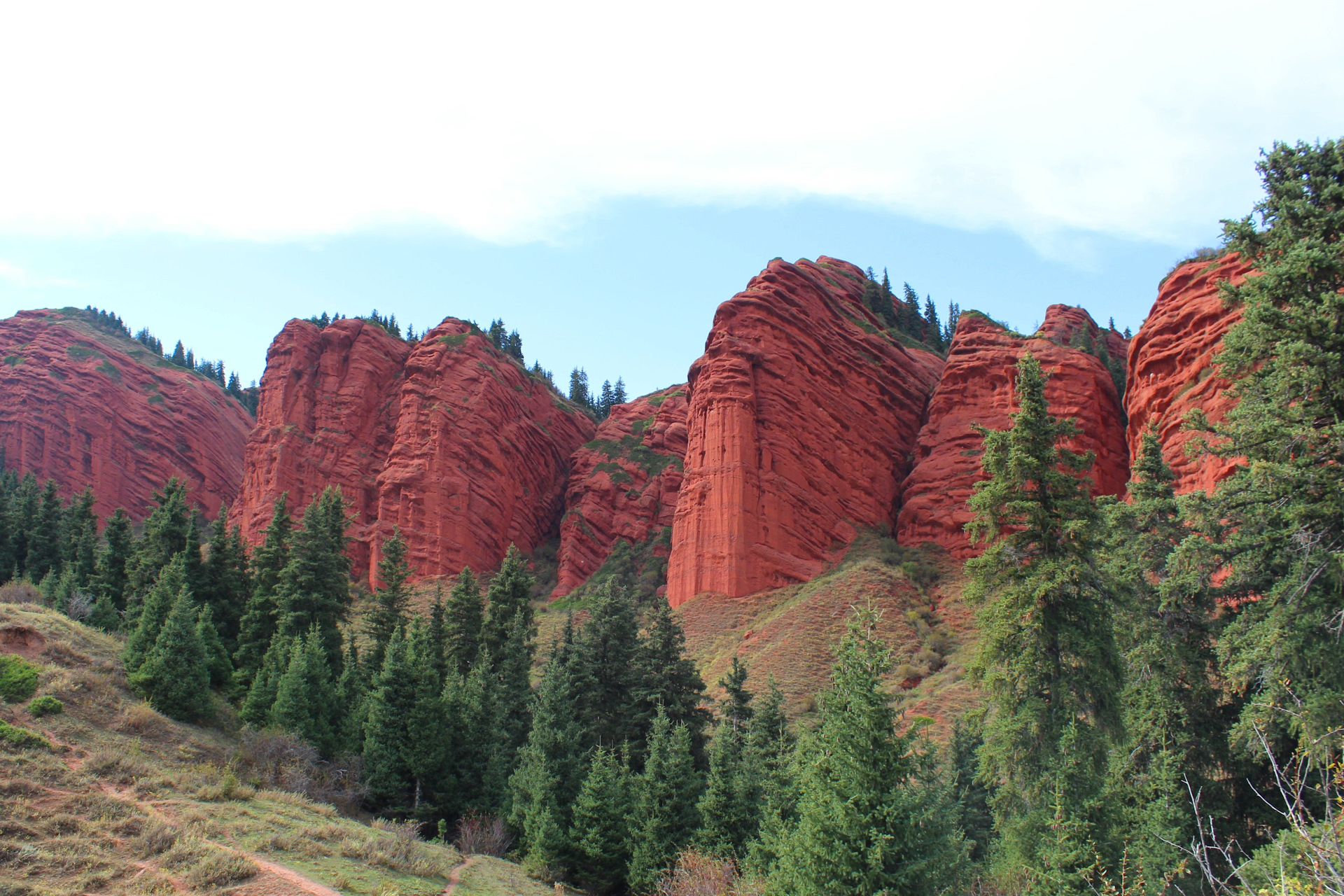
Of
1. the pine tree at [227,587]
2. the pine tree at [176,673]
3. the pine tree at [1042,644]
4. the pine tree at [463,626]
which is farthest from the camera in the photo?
the pine tree at [463,626]

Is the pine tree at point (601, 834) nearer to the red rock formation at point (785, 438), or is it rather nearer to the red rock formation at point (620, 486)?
the red rock formation at point (785, 438)

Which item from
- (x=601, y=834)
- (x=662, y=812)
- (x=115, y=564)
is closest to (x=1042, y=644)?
(x=662, y=812)

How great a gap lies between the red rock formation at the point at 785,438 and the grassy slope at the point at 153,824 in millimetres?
35761

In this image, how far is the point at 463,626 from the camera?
4666 cm

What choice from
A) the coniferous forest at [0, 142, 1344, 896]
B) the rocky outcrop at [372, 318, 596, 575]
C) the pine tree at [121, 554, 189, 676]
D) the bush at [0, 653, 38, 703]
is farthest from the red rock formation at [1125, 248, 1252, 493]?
the rocky outcrop at [372, 318, 596, 575]

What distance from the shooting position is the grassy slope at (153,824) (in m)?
17.2

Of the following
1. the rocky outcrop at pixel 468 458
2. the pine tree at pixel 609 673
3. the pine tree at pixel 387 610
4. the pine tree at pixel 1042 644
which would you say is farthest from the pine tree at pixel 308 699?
the rocky outcrop at pixel 468 458

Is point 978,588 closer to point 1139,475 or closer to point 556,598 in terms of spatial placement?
point 1139,475

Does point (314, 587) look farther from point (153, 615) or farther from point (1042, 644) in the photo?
point (1042, 644)

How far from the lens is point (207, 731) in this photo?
2991cm

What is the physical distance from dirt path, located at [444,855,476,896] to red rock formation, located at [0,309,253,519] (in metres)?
71.8

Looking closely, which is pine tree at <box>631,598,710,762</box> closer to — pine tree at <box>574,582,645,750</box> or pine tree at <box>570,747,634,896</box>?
pine tree at <box>574,582,645,750</box>

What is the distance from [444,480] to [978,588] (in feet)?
210

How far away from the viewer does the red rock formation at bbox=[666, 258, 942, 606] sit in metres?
61.2
